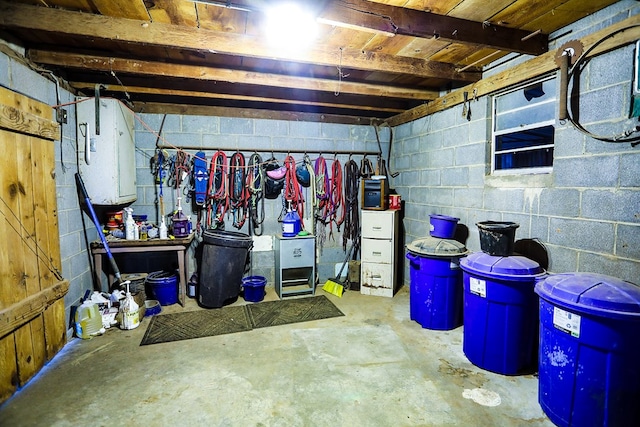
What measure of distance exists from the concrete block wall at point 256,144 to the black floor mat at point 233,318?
0.93 metres

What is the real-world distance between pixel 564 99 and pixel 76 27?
12.2 feet

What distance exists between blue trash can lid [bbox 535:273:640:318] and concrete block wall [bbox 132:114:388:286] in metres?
3.36

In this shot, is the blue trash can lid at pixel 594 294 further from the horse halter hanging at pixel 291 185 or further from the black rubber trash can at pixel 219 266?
the horse halter hanging at pixel 291 185

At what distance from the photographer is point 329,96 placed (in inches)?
169

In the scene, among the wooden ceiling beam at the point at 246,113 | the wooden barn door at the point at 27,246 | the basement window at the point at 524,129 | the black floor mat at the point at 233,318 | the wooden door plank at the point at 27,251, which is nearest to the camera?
the wooden barn door at the point at 27,246

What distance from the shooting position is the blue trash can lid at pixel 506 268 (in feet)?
7.70

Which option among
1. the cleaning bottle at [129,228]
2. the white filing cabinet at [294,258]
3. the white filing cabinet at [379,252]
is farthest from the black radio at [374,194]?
the cleaning bottle at [129,228]

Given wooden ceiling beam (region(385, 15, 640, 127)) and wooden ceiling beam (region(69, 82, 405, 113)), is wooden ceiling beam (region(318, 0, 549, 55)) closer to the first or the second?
wooden ceiling beam (region(385, 15, 640, 127))

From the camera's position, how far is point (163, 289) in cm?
396

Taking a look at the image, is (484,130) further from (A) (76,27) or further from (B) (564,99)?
(A) (76,27)

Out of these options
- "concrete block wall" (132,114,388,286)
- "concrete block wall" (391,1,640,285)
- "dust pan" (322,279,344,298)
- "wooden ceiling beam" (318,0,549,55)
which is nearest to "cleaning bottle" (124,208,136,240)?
"concrete block wall" (132,114,388,286)

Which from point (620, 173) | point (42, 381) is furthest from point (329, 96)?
point (42, 381)

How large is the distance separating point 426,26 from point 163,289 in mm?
3938

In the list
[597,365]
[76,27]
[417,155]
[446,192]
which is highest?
[76,27]
